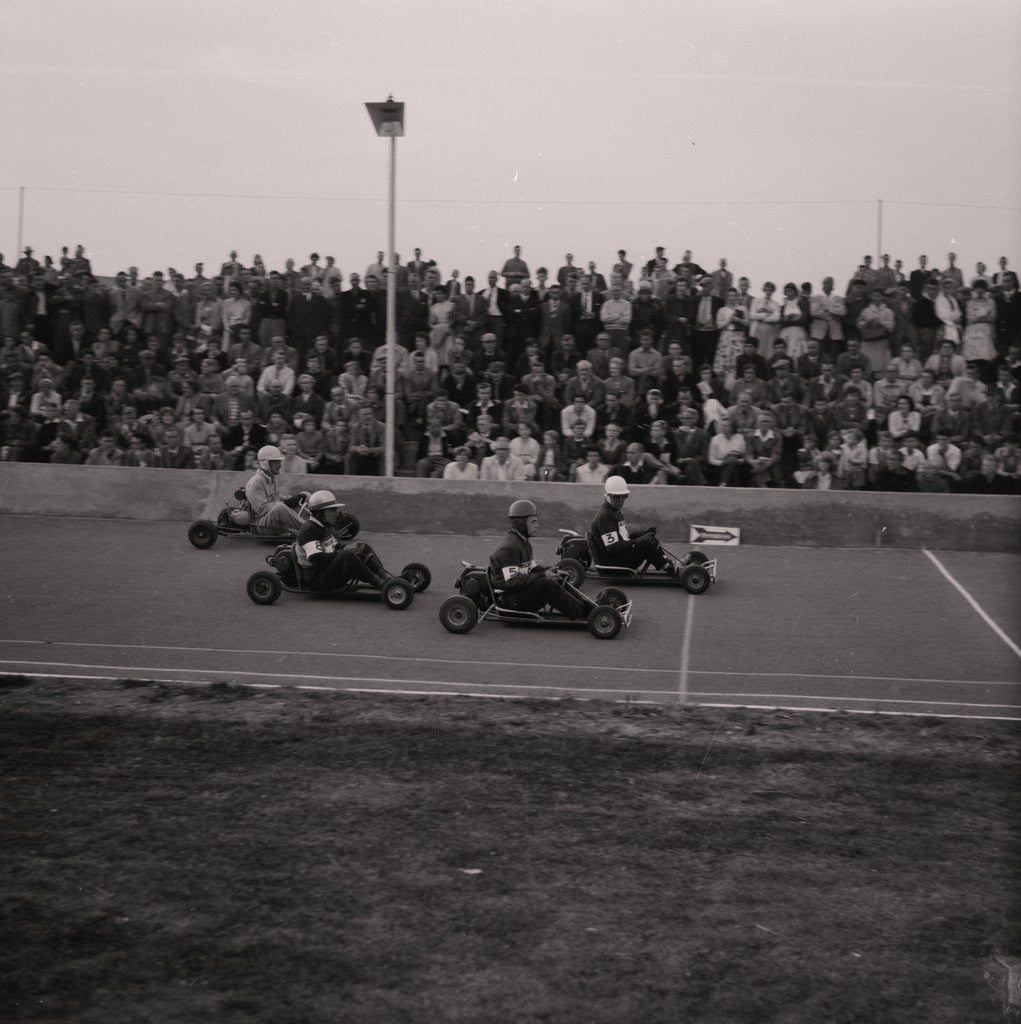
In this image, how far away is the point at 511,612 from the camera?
42.8ft

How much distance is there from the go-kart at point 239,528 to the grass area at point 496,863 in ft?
21.4

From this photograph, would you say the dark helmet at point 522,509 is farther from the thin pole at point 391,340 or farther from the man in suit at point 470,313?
the man in suit at point 470,313

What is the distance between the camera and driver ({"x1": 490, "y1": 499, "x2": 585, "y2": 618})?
12875mm

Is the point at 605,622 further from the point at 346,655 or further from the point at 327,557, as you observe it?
the point at 327,557

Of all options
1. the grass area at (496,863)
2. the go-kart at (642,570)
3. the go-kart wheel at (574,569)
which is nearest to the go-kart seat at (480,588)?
the go-kart wheel at (574,569)

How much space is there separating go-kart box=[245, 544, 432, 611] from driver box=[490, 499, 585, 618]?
1.18 meters

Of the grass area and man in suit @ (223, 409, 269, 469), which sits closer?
the grass area

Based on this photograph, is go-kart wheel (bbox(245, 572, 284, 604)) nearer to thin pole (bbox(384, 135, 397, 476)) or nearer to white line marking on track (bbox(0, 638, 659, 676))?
white line marking on track (bbox(0, 638, 659, 676))

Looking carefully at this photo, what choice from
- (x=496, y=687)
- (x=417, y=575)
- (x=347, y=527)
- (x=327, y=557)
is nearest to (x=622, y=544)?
(x=417, y=575)

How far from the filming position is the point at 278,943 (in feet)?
20.2

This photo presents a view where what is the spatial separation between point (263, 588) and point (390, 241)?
6159 mm

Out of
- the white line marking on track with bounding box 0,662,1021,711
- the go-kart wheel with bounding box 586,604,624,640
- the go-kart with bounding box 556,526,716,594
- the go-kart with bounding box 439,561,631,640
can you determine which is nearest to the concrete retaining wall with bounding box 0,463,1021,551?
the go-kart with bounding box 556,526,716,594

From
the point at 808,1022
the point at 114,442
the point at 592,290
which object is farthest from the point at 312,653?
the point at 592,290

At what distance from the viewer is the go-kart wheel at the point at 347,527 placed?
53.7ft
